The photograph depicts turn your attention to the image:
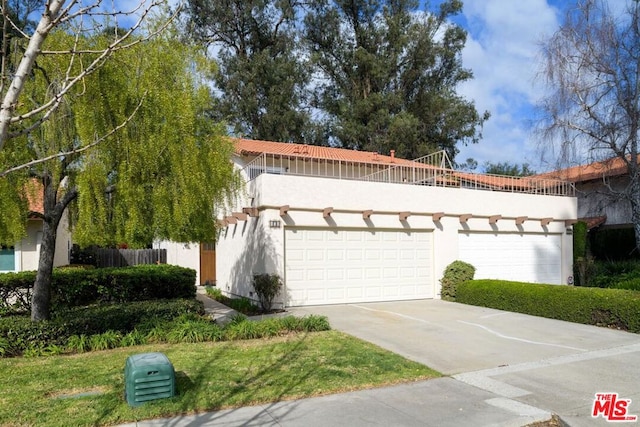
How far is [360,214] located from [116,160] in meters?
8.16

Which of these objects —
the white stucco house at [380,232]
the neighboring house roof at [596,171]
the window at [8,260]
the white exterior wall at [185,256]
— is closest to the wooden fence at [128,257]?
the white exterior wall at [185,256]

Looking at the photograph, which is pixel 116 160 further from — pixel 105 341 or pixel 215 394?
pixel 215 394

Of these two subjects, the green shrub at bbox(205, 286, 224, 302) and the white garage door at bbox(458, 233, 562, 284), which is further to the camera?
the white garage door at bbox(458, 233, 562, 284)

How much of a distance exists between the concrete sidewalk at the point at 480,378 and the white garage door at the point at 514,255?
4946 millimetres

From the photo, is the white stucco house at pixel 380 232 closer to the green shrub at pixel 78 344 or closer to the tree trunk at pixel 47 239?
the tree trunk at pixel 47 239

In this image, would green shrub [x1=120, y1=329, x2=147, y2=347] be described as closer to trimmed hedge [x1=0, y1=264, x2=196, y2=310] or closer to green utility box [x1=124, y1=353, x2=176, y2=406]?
green utility box [x1=124, y1=353, x2=176, y2=406]

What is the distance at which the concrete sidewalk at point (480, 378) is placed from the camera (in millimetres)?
5066

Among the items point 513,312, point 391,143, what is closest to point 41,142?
point 513,312

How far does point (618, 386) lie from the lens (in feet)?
20.7

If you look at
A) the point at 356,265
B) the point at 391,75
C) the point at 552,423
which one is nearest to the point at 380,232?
the point at 356,265

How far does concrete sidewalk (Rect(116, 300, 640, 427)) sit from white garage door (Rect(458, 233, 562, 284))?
4.95m

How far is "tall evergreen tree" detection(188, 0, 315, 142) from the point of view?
2941cm

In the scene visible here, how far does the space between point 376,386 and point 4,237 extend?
6.60 m

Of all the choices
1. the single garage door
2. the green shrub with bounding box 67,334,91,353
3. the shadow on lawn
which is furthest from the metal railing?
the shadow on lawn
